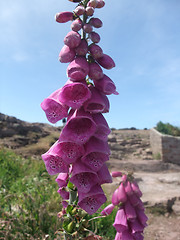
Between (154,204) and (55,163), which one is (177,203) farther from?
(55,163)

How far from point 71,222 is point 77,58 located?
97 cm

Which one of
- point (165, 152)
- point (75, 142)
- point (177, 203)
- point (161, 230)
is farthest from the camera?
point (165, 152)

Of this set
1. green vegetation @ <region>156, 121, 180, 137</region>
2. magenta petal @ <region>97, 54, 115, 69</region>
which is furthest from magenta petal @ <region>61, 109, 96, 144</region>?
green vegetation @ <region>156, 121, 180, 137</region>

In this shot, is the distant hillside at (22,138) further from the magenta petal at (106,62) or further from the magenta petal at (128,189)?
the magenta petal at (106,62)

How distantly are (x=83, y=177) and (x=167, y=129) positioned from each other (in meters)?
18.0

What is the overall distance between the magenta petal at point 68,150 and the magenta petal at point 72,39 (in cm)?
58

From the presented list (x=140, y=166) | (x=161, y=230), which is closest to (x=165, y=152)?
(x=140, y=166)

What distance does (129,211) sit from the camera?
1.95 meters

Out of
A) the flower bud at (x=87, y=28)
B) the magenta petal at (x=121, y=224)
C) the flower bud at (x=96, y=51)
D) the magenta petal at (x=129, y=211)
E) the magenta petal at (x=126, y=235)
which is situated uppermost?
the flower bud at (x=87, y=28)

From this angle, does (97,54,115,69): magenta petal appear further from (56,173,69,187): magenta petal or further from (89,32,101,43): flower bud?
(56,173,69,187): magenta petal

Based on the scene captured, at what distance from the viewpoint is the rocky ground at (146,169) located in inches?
185

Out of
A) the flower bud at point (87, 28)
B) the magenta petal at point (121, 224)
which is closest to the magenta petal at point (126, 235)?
the magenta petal at point (121, 224)

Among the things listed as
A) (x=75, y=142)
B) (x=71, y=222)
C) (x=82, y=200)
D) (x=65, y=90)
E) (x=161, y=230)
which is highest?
(x=65, y=90)

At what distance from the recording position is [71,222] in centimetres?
124
